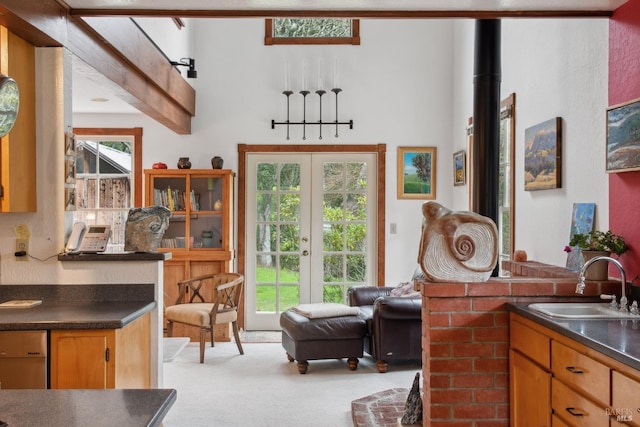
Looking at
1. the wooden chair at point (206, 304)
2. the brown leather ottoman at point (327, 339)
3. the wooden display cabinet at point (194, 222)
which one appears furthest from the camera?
the wooden display cabinet at point (194, 222)

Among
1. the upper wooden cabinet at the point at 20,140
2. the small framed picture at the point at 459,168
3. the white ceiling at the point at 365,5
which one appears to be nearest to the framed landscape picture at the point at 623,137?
the white ceiling at the point at 365,5

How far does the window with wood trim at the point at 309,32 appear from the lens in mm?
6379

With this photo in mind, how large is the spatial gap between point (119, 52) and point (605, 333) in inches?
123

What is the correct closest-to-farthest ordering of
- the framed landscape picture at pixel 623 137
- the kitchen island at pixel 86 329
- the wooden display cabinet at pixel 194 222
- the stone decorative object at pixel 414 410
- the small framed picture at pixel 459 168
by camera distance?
1. the kitchen island at pixel 86 329
2. the framed landscape picture at pixel 623 137
3. the stone decorative object at pixel 414 410
4. the small framed picture at pixel 459 168
5. the wooden display cabinet at pixel 194 222

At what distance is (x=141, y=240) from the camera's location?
3.21 m

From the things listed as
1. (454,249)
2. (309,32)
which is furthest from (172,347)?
(309,32)

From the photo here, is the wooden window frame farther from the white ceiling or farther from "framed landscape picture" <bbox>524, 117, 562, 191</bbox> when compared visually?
"framed landscape picture" <bbox>524, 117, 562, 191</bbox>

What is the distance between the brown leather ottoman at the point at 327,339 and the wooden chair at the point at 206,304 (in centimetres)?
77

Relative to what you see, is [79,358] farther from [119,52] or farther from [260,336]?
[260,336]

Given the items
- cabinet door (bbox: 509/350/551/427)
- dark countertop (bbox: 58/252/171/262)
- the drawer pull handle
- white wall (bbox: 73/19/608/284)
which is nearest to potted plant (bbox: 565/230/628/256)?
cabinet door (bbox: 509/350/551/427)

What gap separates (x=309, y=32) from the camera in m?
6.41

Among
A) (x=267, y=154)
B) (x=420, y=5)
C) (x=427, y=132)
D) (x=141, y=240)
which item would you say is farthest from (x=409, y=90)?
(x=141, y=240)

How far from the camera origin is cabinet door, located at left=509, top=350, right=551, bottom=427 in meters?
2.46

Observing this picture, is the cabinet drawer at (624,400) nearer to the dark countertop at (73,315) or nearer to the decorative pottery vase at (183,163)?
the dark countertop at (73,315)
